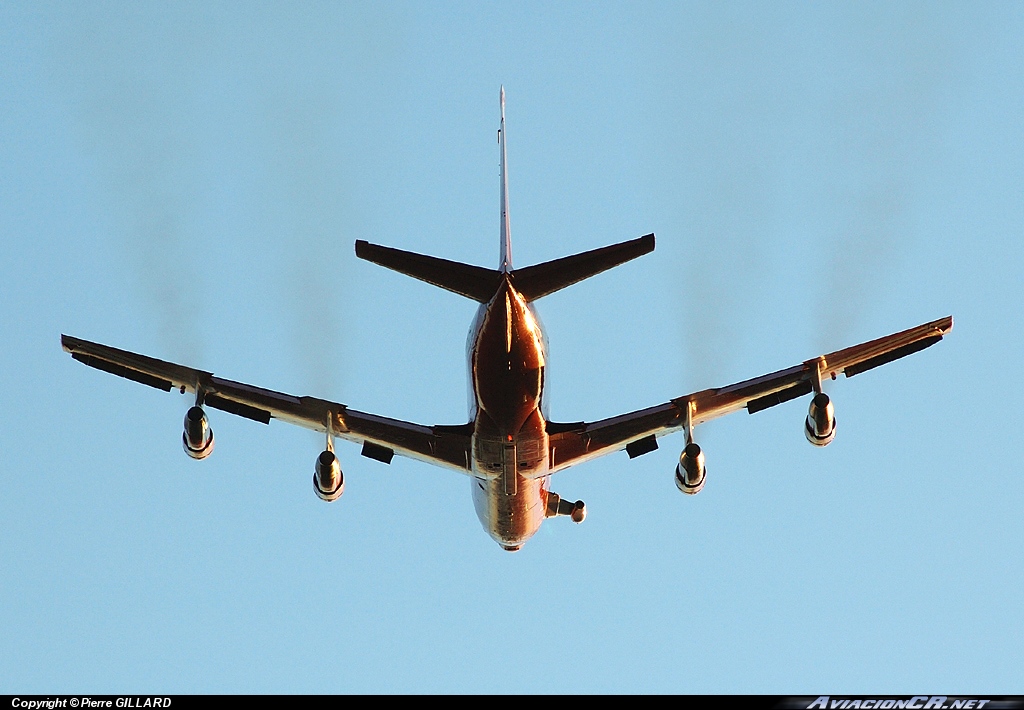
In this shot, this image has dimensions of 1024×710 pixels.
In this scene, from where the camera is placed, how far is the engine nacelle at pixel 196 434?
38.0 m

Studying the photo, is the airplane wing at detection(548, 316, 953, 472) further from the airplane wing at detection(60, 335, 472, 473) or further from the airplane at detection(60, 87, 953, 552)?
the airplane wing at detection(60, 335, 472, 473)

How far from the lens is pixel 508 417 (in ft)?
118

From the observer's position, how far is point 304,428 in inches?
1576

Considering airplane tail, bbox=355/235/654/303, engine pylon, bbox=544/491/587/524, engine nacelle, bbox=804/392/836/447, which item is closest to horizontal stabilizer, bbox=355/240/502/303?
airplane tail, bbox=355/235/654/303

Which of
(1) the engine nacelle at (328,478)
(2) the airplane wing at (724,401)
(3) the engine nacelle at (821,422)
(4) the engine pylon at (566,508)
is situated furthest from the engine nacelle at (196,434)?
(3) the engine nacelle at (821,422)

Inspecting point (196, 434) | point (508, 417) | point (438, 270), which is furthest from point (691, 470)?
point (196, 434)

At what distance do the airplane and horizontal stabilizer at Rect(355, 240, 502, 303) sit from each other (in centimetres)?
2

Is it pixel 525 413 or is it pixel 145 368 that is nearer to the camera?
pixel 525 413

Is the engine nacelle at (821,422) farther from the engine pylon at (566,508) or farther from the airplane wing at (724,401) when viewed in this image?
the engine pylon at (566,508)

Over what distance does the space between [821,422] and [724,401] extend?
2.78m
